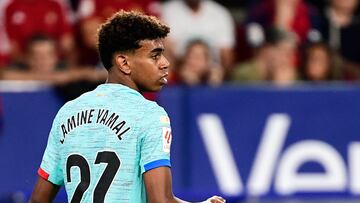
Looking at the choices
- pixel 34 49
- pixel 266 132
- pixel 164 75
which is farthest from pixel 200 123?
pixel 164 75

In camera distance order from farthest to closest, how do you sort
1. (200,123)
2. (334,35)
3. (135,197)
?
(334,35), (200,123), (135,197)

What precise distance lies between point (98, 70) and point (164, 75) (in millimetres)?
5724

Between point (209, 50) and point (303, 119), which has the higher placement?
point (209, 50)

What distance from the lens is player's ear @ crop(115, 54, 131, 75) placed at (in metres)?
5.32

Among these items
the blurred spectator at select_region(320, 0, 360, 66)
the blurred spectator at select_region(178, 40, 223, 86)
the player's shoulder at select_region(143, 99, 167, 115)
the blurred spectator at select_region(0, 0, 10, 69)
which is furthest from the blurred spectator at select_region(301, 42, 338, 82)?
the player's shoulder at select_region(143, 99, 167, 115)

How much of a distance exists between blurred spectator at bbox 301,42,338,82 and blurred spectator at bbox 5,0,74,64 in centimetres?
229

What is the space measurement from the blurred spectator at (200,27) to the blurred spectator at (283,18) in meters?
0.30

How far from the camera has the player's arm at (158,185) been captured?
5105mm

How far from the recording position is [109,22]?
5.30 m

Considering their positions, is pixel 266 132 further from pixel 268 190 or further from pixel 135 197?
pixel 135 197

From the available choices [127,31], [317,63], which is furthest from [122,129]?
[317,63]

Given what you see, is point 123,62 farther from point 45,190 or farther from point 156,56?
point 45,190

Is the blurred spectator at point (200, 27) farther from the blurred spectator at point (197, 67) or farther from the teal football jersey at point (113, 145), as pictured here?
the teal football jersey at point (113, 145)

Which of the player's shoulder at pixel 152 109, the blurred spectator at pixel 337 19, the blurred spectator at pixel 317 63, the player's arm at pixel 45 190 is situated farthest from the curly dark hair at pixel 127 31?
the blurred spectator at pixel 337 19
